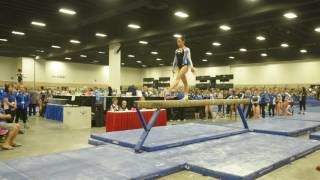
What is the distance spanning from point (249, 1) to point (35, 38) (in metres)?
13.0

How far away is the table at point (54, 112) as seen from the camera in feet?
46.5

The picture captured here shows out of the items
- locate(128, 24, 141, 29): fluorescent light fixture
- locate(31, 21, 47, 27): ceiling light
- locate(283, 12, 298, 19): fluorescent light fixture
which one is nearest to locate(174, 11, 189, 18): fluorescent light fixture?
locate(128, 24, 141, 29): fluorescent light fixture

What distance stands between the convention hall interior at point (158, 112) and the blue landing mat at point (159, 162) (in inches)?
0.8

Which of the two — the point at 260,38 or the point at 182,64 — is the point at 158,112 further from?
the point at 260,38

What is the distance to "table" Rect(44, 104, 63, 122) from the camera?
1418 cm

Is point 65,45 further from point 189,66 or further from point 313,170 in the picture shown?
point 313,170

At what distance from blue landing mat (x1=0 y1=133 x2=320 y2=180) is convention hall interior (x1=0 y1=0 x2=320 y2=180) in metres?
0.02

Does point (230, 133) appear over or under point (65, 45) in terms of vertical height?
under

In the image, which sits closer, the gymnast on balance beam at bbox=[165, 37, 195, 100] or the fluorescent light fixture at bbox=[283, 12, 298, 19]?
the gymnast on balance beam at bbox=[165, 37, 195, 100]

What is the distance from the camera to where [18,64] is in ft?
91.6


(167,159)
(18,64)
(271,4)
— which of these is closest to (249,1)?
(271,4)

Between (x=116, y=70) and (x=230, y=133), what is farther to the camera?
(x=116, y=70)

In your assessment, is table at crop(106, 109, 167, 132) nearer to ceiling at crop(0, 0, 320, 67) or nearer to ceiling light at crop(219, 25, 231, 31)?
ceiling at crop(0, 0, 320, 67)

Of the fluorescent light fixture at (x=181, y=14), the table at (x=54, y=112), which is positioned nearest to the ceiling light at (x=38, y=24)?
the table at (x=54, y=112)
